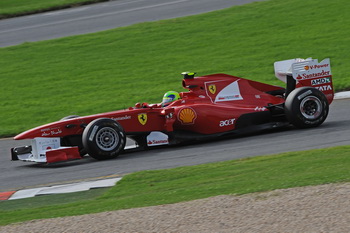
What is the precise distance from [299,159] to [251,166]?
0.65 m

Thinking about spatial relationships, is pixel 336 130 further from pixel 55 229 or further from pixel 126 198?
pixel 55 229

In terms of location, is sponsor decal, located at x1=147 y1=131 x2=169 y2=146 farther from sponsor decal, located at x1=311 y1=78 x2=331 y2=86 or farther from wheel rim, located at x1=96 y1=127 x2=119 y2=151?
sponsor decal, located at x1=311 y1=78 x2=331 y2=86

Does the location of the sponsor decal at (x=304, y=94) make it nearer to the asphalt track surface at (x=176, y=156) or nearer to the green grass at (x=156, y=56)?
the asphalt track surface at (x=176, y=156)

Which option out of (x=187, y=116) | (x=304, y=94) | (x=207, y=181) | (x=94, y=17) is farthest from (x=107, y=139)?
(x=94, y=17)

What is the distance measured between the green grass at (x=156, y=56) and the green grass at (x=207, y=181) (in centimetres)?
649

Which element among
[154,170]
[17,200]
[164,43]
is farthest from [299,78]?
[164,43]

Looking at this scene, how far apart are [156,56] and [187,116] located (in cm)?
948

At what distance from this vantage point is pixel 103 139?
10992 millimetres

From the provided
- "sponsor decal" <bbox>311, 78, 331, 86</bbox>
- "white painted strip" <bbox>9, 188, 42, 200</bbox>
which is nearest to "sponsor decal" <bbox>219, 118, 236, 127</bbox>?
"sponsor decal" <bbox>311, 78, 331, 86</bbox>

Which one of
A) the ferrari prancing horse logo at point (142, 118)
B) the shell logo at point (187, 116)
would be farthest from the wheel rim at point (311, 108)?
the ferrari prancing horse logo at point (142, 118)

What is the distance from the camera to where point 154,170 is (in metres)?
9.69

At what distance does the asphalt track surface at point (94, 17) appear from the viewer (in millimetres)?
24578

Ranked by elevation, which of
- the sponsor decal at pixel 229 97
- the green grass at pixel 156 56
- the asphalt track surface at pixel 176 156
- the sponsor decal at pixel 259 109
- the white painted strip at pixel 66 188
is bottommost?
the white painted strip at pixel 66 188

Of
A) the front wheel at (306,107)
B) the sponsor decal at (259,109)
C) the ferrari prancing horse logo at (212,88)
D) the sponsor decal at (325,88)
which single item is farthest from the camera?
the sponsor decal at (325,88)
